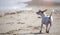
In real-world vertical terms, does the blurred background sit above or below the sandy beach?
above

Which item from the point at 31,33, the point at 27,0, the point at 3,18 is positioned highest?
the point at 27,0

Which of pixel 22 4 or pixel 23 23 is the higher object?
pixel 22 4

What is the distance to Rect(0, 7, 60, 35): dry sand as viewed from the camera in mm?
867

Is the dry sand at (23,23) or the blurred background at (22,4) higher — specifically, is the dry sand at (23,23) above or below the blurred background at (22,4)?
below

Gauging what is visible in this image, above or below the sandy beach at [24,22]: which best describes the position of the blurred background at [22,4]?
above

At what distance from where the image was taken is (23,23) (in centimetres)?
89

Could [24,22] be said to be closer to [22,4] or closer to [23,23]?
[23,23]

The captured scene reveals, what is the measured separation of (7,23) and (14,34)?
0.31ft

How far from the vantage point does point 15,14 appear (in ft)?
3.03

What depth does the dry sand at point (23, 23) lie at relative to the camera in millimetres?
867

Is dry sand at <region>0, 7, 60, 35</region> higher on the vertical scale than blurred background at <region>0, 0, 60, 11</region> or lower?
lower

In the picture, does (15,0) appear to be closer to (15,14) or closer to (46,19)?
(15,14)

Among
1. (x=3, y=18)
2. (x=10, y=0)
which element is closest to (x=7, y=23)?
(x=3, y=18)

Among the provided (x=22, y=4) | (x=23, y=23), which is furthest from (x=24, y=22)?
(x=22, y=4)
